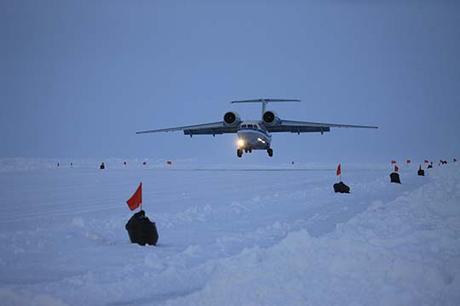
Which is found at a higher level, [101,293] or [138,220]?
[138,220]

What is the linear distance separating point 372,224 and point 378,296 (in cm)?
537

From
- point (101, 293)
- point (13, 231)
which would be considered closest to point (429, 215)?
point (101, 293)

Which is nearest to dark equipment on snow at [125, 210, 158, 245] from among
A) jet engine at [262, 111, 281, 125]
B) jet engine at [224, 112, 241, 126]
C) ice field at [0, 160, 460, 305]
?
ice field at [0, 160, 460, 305]

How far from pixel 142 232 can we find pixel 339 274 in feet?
14.2

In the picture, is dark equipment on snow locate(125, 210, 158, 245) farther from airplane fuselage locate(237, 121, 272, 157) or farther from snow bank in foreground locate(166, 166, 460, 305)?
airplane fuselage locate(237, 121, 272, 157)

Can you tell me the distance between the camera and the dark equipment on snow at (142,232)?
28.3 ft

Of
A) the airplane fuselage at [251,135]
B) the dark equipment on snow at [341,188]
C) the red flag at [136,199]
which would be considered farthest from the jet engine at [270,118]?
the red flag at [136,199]

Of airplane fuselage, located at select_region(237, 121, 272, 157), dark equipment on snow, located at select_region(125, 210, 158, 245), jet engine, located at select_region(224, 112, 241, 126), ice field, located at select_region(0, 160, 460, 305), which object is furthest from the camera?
jet engine, located at select_region(224, 112, 241, 126)

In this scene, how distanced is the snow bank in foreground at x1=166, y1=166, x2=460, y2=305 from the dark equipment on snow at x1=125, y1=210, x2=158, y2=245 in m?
2.17

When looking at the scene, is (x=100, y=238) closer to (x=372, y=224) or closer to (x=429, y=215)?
(x=372, y=224)

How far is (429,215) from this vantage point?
11.2 m

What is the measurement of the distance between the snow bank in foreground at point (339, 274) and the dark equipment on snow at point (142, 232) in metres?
2.17

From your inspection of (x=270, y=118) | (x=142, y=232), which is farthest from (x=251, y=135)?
(x=142, y=232)

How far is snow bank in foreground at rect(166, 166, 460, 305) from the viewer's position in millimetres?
4961
